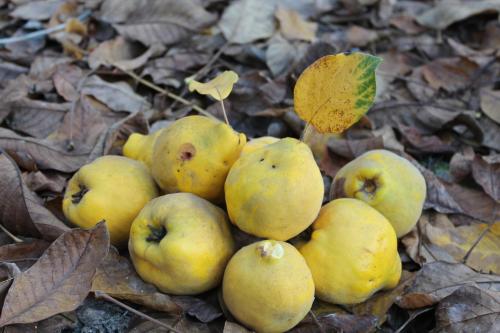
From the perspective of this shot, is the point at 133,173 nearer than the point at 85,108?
Yes

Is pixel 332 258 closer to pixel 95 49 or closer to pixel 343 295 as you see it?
pixel 343 295

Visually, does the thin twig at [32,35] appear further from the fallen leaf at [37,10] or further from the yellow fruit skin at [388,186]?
the yellow fruit skin at [388,186]

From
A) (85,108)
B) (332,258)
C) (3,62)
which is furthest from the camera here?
(3,62)

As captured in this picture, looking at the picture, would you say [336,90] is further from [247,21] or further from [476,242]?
[247,21]

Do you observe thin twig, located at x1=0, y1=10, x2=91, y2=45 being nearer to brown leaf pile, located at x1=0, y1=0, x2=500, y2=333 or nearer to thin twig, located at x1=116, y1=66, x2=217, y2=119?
brown leaf pile, located at x1=0, y1=0, x2=500, y2=333

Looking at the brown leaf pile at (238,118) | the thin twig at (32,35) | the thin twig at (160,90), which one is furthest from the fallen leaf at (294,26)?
the thin twig at (32,35)

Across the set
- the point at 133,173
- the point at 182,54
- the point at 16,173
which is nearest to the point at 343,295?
the point at 133,173

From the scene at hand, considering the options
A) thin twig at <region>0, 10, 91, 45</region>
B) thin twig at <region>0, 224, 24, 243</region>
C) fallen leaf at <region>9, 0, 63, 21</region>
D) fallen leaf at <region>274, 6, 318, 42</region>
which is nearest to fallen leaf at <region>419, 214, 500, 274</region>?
thin twig at <region>0, 224, 24, 243</region>

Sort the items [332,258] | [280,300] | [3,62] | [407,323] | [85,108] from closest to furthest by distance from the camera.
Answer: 1. [280,300]
2. [332,258]
3. [407,323]
4. [85,108]
5. [3,62]
